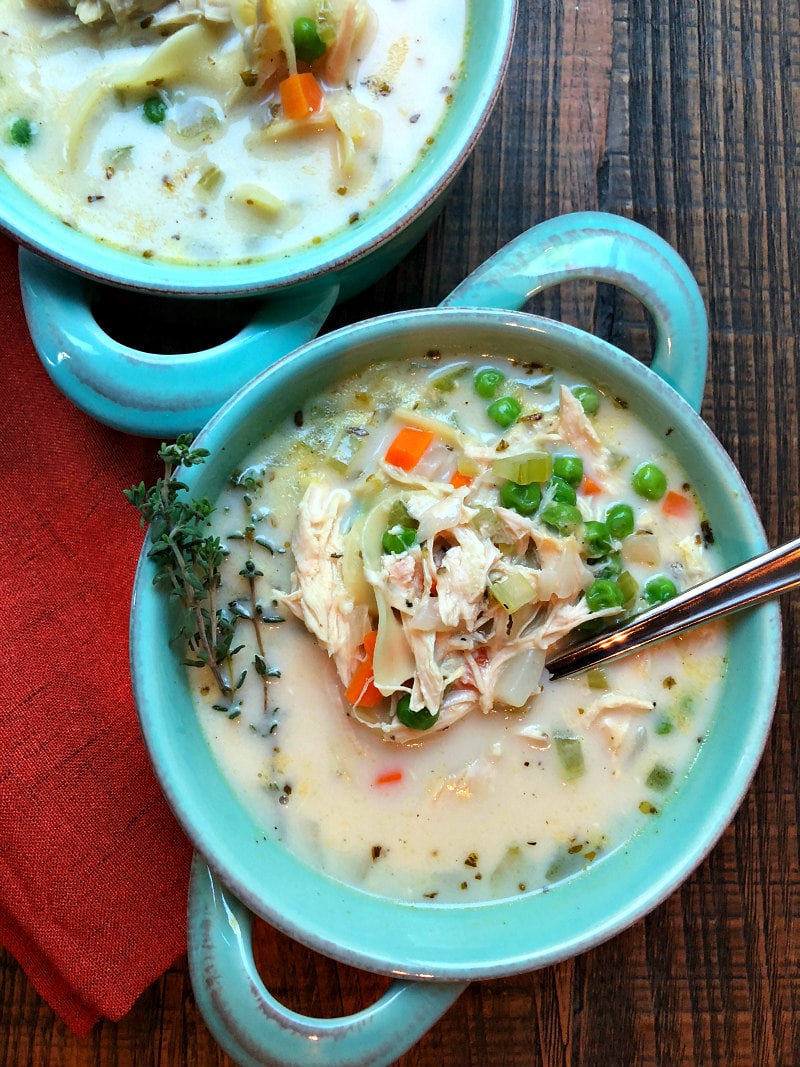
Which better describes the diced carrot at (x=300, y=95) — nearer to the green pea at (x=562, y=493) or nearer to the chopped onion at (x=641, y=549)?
the green pea at (x=562, y=493)

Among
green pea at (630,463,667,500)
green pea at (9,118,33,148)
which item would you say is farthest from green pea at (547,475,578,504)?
green pea at (9,118,33,148)

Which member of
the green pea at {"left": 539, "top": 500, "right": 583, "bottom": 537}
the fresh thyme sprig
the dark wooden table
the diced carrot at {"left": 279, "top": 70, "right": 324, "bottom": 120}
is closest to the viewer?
the fresh thyme sprig

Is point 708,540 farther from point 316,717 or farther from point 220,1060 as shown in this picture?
point 220,1060

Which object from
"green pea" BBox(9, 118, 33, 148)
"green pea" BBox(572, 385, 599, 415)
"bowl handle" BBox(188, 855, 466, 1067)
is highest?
"green pea" BBox(9, 118, 33, 148)

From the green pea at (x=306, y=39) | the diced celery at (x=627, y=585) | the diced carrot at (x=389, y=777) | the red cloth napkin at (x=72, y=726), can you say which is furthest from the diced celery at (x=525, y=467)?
the green pea at (x=306, y=39)

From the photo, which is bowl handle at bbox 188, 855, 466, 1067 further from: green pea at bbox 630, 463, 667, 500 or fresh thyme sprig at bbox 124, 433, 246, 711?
green pea at bbox 630, 463, 667, 500
